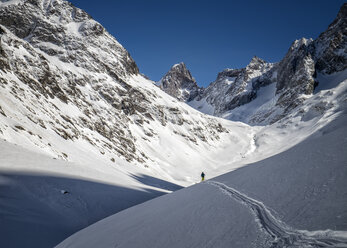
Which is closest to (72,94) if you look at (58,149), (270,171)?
(58,149)

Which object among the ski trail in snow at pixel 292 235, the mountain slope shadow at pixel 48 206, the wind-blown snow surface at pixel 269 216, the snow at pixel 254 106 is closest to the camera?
the ski trail in snow at pixel 292 235

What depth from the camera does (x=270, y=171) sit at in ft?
23.8

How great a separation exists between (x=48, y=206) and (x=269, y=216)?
29.3 feet

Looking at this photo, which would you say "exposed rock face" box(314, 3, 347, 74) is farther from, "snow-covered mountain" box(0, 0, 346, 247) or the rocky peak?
the rocky peak

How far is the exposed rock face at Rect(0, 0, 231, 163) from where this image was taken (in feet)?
119

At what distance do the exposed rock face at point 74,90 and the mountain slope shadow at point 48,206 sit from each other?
14242 millimetres

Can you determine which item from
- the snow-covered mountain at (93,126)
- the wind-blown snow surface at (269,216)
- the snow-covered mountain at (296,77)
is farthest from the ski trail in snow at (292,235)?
the snow-covered mountain at (296,77)

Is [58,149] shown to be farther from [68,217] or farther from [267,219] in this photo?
[267,219]

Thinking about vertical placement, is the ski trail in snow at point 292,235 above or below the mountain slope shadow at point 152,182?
below

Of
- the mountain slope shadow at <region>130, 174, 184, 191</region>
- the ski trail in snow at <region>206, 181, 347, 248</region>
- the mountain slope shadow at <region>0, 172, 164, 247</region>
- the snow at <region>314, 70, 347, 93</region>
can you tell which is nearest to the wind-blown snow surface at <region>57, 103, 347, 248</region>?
the ski trail in snow at <region>206, 181, 347, 248</region>

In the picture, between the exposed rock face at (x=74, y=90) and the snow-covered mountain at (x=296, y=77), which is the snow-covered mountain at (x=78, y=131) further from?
the snow-covered mountain at (x=296, y=77)

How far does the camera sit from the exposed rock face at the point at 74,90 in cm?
3616

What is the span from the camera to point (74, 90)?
61219 mm

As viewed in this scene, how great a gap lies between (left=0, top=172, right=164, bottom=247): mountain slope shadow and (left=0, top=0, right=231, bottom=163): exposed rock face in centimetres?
1424
